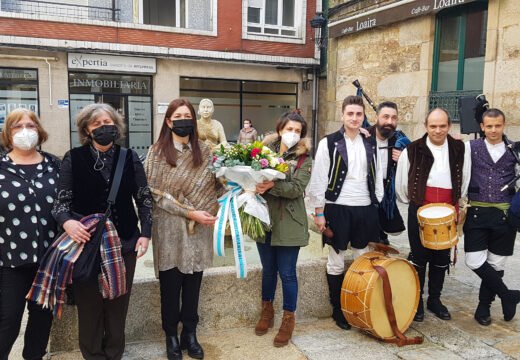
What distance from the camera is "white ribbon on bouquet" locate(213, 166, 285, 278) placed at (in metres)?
3.29

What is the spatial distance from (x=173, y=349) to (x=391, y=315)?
1.71 meters

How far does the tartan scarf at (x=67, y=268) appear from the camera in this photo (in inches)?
113

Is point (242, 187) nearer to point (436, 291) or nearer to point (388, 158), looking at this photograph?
point (388, 158)

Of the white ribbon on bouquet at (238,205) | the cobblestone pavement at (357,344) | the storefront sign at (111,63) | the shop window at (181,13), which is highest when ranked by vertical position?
the shop window at (181,13)

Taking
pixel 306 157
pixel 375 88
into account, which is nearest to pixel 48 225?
pixel 306 157

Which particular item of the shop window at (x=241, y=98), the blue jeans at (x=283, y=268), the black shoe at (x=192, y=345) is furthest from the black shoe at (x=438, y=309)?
the shop window at (x=241, y=98)

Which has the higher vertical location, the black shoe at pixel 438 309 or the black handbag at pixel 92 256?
the black handbag at pixel 92 256

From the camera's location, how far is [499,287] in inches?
161

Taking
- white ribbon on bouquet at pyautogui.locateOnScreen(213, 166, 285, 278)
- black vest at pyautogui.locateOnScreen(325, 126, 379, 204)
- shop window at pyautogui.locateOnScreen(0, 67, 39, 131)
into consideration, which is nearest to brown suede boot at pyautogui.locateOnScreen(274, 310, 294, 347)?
white ribbon on bouquet at pyautogui.locateOnScreen(213, 166, 285, 278)

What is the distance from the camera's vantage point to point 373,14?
474 inches

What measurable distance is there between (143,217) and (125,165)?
37 cm

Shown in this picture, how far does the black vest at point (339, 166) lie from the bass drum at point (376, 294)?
55 centimetres

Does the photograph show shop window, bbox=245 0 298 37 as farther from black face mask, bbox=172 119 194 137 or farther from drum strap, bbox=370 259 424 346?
drum strap, bbox=370 259 424 346

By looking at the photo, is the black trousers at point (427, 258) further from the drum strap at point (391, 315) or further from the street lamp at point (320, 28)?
the street lamp at point (320, 28)
